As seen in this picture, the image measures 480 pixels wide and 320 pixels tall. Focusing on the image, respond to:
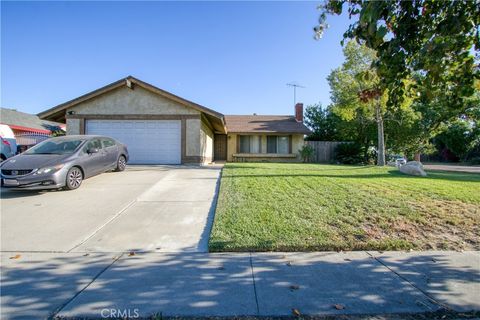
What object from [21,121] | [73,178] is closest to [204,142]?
[73,178]

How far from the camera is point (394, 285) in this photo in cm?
338

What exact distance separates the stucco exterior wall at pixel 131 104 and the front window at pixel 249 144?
868 centimetres

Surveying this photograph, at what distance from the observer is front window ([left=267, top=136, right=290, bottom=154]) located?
901 inches

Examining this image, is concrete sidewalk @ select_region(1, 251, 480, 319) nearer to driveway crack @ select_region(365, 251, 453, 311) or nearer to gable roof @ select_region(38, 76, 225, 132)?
driveway crack @ select_region(365, 251, 453, 311)

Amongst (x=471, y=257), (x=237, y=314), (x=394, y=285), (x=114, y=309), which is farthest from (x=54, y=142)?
(x=471, y=257)

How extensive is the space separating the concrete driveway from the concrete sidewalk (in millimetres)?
395

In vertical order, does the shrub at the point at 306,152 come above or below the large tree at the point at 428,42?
below

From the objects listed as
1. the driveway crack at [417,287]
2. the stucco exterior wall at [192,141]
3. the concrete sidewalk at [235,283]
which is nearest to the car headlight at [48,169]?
the concrete sidewalk at [235,283]

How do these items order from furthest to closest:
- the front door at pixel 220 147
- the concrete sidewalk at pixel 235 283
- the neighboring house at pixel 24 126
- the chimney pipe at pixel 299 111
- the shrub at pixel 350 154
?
the front door at pixel 220 147 < the chimney pipe at pixel 299 111 < the neighboring house at pixel 24 126 < the shrub at pixel 350 154 < the concrete sidewalk at pixel 235 283

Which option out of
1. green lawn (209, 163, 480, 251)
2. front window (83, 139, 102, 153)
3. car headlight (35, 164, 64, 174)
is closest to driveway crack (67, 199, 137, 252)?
green lawn (209, 163, 480, 251)

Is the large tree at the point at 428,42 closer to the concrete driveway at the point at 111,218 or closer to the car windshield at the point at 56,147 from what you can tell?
A: the concrete driveway at the point at 111,218

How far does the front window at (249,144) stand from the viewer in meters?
23.0

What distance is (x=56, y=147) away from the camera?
8.69 meters

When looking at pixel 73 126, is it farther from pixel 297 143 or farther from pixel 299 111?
pixel 299 111
